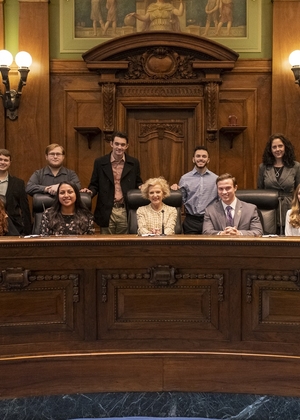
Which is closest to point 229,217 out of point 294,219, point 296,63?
point 294,219

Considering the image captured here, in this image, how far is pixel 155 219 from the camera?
4.32 meters

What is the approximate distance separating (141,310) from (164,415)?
0.59 metres

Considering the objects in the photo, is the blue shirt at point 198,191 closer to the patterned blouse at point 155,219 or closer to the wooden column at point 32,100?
the patterned blouse at point 155,219

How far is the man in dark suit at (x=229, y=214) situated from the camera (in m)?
4.11

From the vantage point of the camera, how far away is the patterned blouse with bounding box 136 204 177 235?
4.28 meters

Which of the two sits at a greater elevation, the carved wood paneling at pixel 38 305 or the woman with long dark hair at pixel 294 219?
the woman with long dark hair at pixel 294 219

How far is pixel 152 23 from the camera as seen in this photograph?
20.9ft

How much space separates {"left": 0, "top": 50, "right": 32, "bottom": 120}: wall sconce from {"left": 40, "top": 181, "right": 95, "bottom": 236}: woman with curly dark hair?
96.8 inches

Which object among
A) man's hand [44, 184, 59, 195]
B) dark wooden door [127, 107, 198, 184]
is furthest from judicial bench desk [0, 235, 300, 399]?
dark wooden door [127, 107, 198, 184]

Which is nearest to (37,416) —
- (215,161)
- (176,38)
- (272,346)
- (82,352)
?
(82,352)

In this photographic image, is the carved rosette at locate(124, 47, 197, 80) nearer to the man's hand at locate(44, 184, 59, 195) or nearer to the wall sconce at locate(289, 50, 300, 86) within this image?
the wall sconce at locate(289, 50, 300, 86)

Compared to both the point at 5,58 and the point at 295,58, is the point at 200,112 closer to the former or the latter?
the point at 295,58

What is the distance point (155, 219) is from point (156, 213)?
1.8 inches

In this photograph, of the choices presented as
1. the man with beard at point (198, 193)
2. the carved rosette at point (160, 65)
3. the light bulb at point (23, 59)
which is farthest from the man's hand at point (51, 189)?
the carved rosette at point (160, 65)
